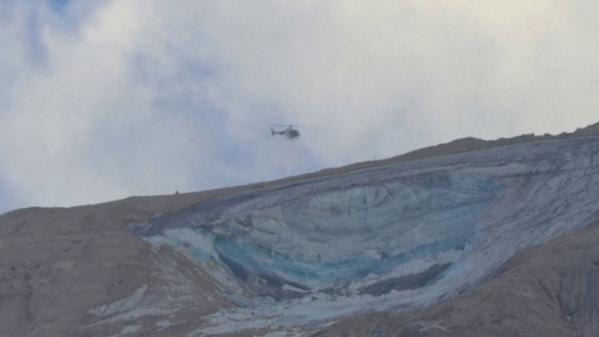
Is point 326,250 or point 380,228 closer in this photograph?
point 326,250

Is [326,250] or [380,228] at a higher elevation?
[380,228]

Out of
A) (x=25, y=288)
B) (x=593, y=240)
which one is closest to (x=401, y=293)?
(x=593, y=240)

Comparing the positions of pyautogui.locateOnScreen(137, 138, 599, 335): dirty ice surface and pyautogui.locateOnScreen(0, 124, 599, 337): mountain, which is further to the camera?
pyautogui.locateOnScreen(137, 138, 599, 335): dirty ice surface

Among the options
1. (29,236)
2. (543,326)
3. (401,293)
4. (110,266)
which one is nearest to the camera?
(543,326)

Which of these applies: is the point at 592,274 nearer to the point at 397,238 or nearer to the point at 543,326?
the point at 543,326
